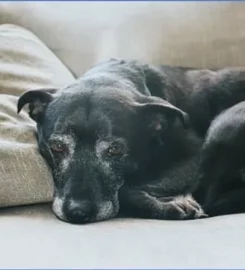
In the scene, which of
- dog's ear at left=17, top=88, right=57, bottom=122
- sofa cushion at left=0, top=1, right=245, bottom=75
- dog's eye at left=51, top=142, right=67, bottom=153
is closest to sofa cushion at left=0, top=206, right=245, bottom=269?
dog's eye at left=51, top=142, right=67, bottom=153

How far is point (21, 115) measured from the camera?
1.77m

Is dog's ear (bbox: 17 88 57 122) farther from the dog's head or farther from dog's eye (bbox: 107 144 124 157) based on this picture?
dog's eye (bbox: 107 144 124 157)

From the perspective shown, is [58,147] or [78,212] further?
[58,147]

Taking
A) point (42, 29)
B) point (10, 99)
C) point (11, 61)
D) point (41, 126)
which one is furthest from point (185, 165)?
point (42, 29)

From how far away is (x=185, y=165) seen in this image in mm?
1777

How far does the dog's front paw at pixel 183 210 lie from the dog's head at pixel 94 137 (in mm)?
133

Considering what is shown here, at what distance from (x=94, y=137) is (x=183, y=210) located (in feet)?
0.96

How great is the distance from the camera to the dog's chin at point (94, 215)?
1.49 metres

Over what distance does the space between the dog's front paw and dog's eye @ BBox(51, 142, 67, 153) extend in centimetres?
30

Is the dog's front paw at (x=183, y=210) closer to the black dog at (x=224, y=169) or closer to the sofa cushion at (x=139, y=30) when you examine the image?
the black dog at (x=224, y=169)

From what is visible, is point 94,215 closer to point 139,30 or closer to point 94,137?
point 94,137

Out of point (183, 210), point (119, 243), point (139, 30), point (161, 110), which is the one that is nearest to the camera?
point (119, 243)

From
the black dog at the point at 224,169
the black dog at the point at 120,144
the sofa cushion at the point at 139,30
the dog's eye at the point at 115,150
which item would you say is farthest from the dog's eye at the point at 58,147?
the sofa cushion at the point at 139,30

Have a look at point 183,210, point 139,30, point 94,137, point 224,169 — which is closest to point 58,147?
point 94,137
